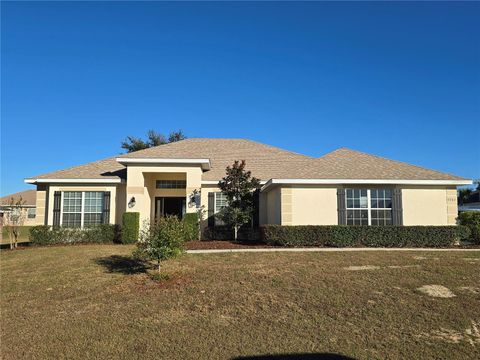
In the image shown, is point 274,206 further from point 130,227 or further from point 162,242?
point 162,242

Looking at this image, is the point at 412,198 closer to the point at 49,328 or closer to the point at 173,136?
the point at 49,328

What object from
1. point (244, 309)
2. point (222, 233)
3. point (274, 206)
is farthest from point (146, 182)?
point (244, 309)

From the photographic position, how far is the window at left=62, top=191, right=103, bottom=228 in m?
19.0

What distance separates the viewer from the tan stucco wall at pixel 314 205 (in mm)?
15719

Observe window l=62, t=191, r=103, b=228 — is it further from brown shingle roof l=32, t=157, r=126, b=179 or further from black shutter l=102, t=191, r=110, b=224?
brown shingle roof l=32, t=157, r=126, b=179

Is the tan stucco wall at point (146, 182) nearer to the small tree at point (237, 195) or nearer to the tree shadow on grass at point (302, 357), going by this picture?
the small tree at point (237, 195)

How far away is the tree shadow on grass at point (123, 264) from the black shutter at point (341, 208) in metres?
8.47

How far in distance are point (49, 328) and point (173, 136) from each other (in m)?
39.3

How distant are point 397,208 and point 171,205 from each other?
12.5m

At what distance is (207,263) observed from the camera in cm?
1112

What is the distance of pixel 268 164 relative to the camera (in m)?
22.0

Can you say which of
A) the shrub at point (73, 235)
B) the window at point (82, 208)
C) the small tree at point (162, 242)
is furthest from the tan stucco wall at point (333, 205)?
the window at point (82, 208)

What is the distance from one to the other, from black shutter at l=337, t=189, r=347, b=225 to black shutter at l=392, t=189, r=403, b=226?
2.14m

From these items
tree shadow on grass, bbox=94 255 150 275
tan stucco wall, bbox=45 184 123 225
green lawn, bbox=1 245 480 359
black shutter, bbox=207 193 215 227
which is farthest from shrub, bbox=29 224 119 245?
green lawn, bbox=1 245 480 359
